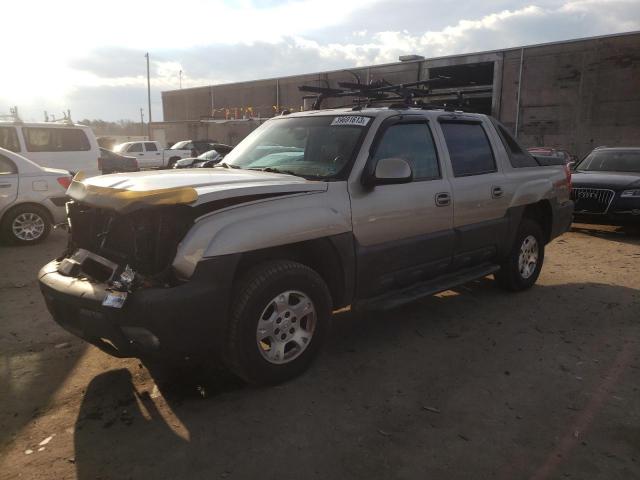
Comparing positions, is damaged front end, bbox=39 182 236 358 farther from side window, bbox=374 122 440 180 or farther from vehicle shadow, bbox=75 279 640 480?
side window, bbox=374 122 440 180

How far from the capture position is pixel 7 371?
141 inches

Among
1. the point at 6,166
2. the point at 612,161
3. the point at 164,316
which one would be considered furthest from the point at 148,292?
the point at 612,161

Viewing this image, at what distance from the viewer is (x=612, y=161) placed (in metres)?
10.0

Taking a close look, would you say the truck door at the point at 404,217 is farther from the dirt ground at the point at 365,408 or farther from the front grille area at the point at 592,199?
the front grille area at the point at 592,199

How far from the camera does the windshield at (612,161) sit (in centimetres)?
970

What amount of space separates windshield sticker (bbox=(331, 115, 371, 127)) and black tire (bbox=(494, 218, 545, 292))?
2.36 metres

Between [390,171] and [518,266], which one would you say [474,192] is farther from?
[390,171]

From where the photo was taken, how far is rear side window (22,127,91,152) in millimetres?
9883

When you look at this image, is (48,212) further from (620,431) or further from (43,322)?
(620,431)

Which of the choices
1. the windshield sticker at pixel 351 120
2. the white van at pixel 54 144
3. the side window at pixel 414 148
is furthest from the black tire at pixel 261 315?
the white van at pixel 54 144

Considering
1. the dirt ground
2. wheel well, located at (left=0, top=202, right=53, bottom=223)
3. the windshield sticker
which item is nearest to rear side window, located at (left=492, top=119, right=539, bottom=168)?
the dirt ground

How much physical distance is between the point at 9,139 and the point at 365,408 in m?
9.50

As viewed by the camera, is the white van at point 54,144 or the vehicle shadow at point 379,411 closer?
the vehicle shadow at point 379,411

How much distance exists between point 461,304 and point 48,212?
6.50m
